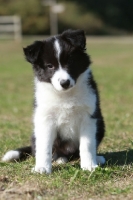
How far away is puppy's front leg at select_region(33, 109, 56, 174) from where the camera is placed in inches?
213

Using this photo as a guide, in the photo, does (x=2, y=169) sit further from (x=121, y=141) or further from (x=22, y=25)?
(x=22, y=25)

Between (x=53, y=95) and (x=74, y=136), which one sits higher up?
(x=53, y=95)

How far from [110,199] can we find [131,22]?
58.5m

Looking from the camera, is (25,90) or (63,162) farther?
(25,90)

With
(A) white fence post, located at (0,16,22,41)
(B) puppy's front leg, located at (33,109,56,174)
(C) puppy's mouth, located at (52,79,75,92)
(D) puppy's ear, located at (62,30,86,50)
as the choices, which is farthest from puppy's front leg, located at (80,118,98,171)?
(A) white fence post, located at (0,16,22,41)

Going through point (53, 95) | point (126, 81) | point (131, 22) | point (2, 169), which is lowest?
point (131, 22)

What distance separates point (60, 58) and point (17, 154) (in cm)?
156

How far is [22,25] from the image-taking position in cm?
A: 5359

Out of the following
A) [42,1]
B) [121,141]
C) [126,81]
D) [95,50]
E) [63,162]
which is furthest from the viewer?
[42,1]

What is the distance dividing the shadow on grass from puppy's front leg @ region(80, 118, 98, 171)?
373 mm

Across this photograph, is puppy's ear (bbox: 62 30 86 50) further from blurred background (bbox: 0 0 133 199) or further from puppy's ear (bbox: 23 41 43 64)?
blurred background (bbox: 0 0 133 199)

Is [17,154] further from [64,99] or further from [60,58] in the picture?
[60,58]

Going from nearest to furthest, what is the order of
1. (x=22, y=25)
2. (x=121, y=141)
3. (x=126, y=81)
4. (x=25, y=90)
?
(x=121, y=141)
(x=25, y=90)
(x=126, y=81)
(x=22, y=25)

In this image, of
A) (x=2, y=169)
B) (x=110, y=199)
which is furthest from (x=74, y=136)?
(x=110, y=199)
